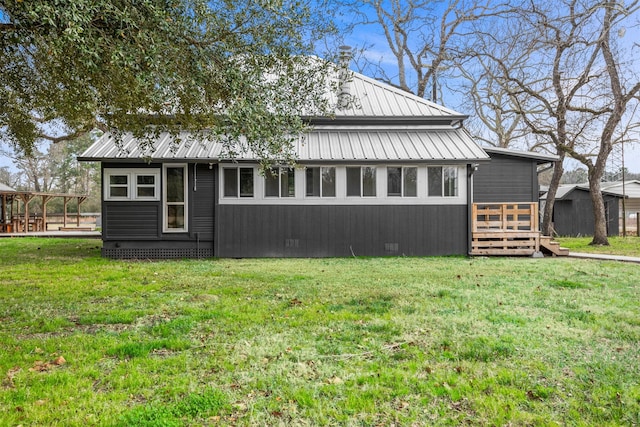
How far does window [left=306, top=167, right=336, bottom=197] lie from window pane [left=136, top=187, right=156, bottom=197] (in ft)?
14.8

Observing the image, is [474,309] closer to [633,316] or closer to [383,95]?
[633,316]

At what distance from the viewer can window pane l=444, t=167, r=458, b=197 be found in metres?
12.9

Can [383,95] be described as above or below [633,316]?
above

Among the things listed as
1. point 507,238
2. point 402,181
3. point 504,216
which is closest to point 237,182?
point 402,181

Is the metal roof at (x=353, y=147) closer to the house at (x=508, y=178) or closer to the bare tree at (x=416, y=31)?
the house at (x=508, y=178)

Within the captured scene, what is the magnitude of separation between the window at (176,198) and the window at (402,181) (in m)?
6.12

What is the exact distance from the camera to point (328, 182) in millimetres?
12812

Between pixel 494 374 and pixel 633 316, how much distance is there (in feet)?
9.93

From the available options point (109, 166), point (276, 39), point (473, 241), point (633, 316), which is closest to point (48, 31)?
point (276, 39)

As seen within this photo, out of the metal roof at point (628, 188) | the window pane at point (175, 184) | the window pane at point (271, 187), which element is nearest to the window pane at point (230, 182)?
the window pane at point (271, 187)

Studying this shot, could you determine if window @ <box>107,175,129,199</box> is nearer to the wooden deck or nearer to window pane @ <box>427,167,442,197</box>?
window pane @ <box>427,167,442,197</box>

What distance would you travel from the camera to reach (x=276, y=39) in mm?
6625

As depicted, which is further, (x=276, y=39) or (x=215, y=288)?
(x=215, y=288)

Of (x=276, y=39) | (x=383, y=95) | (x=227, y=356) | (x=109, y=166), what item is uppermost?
(x=383, y=95)
